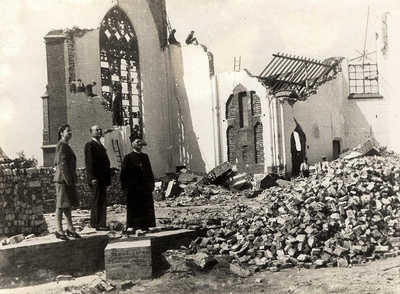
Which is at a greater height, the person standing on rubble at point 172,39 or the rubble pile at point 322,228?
the person standing on rubble at point 172,39

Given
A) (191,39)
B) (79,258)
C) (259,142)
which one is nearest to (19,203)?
(79,258)

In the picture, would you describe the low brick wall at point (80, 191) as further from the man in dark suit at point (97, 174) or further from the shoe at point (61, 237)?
the shoe at point (61, 237)

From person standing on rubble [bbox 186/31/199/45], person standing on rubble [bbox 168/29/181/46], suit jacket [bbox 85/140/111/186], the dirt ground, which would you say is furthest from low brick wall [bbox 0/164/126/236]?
person standing on rubble [bbox 168/29/181/46]

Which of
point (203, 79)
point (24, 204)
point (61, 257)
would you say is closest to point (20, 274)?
point (61, 257)

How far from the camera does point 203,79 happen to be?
25.8m

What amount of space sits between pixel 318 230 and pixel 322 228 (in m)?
0.12

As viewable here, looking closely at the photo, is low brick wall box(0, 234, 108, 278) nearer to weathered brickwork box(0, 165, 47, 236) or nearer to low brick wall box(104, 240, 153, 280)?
Answer: low brick wall box(104, 240, 153, 280)

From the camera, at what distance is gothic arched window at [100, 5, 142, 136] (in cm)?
2261

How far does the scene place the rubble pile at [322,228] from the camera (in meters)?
7.03

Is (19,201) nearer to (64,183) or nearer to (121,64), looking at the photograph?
(64,183)

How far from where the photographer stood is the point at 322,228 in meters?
7.60

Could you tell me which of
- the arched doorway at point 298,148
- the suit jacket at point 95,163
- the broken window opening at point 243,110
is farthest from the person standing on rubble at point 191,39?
the suit jacket at point 95,163

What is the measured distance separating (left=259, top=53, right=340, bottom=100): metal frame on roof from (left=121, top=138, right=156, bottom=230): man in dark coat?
52.1ft

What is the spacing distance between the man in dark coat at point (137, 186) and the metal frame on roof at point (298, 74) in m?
15.9
